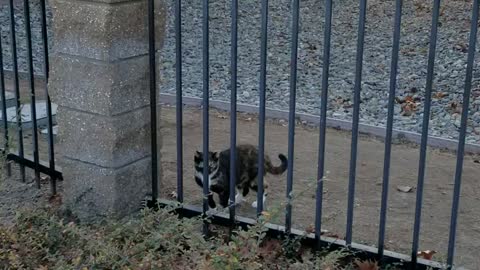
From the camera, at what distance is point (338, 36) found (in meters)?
12.8

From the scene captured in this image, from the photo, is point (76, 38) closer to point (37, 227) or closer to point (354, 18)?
point (37, 227)

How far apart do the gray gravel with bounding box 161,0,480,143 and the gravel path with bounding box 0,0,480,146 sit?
0.01m

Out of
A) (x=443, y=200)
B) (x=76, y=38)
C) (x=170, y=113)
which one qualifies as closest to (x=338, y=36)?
(x=170, y=113)

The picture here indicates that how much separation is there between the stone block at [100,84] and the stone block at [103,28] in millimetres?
50

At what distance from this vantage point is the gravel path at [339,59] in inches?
361

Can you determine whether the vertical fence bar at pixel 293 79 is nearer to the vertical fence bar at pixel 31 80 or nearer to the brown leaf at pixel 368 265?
the brown leaf at pixel 368 265

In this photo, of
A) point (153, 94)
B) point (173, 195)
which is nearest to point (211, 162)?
point (173, 195)

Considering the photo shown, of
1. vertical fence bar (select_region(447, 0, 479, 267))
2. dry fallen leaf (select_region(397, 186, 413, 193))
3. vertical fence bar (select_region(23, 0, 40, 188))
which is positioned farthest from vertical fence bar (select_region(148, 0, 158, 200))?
dry fallen leaf (select_region(397, 186, 413, 193))

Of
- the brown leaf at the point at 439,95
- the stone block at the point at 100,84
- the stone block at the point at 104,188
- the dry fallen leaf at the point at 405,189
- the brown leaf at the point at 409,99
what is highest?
the stone block at the point at 100,84

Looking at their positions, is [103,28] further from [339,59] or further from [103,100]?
[339,59]

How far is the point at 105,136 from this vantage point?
14.2ft

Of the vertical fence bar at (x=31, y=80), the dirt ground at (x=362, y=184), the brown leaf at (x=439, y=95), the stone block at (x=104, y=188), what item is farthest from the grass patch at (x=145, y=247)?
the brown leaf at (x=439, y=95)

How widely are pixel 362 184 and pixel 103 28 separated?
2.92 m

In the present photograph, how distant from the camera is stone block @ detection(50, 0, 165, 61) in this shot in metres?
4.17
